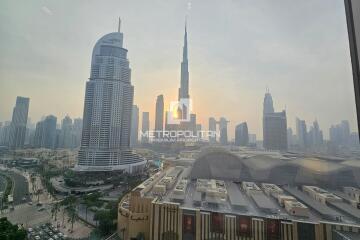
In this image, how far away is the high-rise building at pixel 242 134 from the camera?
2873 mm

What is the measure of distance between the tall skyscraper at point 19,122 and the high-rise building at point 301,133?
3453 mm

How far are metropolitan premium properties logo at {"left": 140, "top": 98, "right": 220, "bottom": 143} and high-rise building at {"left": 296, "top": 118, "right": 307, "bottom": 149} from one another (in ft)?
4.44

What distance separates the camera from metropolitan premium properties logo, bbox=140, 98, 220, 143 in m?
3.69

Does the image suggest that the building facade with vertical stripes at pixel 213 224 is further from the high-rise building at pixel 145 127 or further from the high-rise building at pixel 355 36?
the high-rise building at pixel 145 127

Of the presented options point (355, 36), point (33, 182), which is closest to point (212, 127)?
point (355, 36)

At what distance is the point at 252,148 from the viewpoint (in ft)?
10.0

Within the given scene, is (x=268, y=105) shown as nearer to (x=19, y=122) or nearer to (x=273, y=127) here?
(x=273, y=127)

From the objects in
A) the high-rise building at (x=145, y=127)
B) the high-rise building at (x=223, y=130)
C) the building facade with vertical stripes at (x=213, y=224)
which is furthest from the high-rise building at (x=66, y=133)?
the high-rise building at (x=223, y=130)

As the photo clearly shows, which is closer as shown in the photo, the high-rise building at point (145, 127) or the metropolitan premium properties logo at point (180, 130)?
the metropolitan premium properties logo at point (180, 130)

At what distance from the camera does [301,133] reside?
6.96 ft

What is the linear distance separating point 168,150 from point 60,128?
2.35 metres

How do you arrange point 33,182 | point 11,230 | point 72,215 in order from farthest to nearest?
point 33,182
point 72,215
point 11,230

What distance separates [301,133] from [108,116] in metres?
5.49

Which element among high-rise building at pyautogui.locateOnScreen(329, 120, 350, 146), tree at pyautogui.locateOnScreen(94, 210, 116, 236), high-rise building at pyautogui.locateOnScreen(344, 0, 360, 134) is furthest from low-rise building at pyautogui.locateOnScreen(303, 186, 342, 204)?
tree at pyautogui.locateOnScreen(94, 210, 116, 236)
